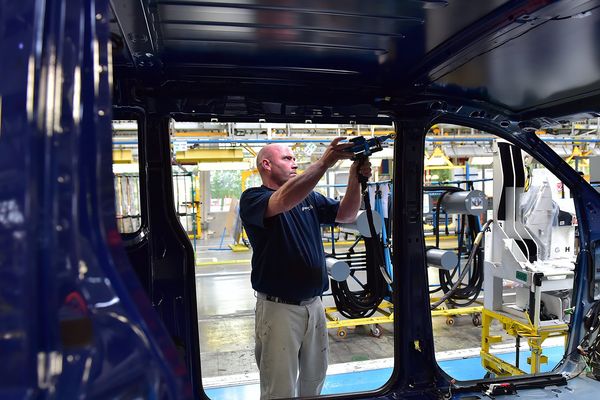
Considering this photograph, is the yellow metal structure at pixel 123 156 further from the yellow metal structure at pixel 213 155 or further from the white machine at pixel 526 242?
the white machine at pixel 526 242

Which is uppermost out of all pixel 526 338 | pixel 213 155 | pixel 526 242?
pixel 213 155

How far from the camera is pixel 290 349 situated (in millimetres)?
2584

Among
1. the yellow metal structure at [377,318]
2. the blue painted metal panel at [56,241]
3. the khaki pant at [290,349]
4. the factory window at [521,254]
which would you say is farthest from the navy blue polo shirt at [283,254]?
the yellow metal structure at [377,318]

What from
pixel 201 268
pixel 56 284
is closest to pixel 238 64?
pixel 56 284

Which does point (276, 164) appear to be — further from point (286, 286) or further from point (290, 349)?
point (290, 349)

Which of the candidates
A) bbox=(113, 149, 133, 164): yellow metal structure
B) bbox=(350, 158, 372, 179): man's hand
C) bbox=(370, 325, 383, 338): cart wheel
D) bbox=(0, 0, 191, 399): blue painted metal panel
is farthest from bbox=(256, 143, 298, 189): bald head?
bbox=(113, 149, 133, 164): yellow metal structure

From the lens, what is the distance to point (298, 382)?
2.74 m

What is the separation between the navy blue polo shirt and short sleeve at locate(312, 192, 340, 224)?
0.23 metres

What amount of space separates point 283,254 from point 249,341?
11.7 feet

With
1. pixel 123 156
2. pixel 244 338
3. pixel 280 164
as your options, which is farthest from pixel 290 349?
pixel 123 156

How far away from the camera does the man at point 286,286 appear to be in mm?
2562

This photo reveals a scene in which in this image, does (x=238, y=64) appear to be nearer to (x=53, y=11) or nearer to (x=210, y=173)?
(x=53, y=11)

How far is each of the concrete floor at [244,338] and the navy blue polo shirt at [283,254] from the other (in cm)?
230

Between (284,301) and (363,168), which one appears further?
(284,301)
